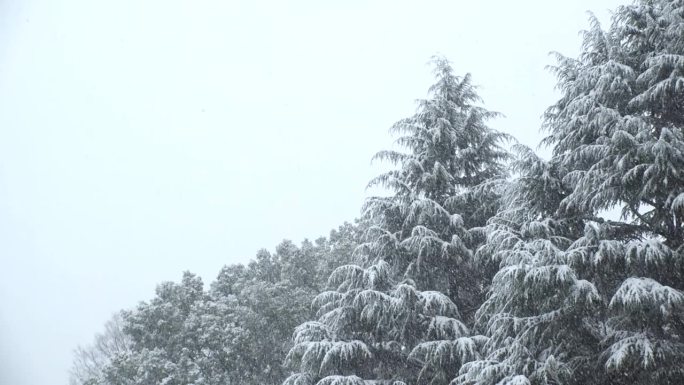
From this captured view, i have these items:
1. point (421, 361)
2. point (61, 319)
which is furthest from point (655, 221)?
point (61, 319)

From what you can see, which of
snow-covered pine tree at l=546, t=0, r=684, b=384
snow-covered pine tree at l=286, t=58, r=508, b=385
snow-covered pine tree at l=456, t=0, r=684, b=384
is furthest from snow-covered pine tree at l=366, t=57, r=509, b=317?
snow-covered pine tree at l=546, t=0, r=684, b=384

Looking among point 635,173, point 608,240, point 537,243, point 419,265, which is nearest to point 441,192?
point 419,265

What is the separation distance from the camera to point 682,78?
7988 millimetres

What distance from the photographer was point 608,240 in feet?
25.5

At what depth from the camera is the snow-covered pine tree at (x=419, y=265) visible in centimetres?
1028

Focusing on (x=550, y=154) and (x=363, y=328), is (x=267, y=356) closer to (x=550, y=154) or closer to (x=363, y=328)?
(x=363, y=328)

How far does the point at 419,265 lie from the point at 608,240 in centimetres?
474

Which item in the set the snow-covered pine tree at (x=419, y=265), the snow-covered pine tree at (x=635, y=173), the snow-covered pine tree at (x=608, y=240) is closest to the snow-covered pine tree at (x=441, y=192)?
the snow-covered pine tree at (x=419, y=265)

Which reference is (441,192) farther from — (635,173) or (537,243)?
(635,173)

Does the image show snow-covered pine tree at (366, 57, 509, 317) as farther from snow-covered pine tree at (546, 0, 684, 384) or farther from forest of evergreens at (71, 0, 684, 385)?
snow-covered pine tree at (546, 0, 684, 384)

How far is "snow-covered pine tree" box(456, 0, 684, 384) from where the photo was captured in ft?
23.6

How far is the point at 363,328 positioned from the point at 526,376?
3988 millimetres

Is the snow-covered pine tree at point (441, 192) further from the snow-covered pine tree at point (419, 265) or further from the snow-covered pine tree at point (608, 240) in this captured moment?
the snow-covered pine tree at point (608, 240)

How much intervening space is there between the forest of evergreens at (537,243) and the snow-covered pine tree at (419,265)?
0.13 feet
